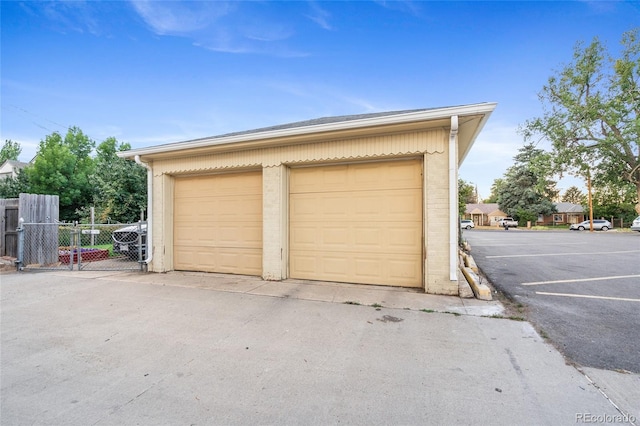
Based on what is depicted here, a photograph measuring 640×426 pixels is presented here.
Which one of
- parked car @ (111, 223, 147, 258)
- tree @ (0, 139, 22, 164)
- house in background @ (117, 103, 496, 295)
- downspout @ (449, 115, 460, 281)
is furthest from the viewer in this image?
tree @ (0, 139, 22, 164)

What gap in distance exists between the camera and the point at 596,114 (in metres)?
23.5

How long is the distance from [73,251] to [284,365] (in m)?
8.81

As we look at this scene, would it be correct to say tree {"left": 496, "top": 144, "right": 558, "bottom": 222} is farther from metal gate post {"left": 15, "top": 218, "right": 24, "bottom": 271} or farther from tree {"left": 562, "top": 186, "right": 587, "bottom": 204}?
metal gate post {"left": 15, "top": 218, "right": 24, "bottom": 271}

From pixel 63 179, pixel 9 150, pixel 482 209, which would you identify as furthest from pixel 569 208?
pixel 9 150

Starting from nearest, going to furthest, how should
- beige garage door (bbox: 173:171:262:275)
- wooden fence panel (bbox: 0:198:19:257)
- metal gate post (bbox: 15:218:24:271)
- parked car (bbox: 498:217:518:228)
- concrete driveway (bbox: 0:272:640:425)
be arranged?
concrete driveway (bbox: 0:272:640:425) → beige garage door (bbox: 173:171:262:275) → metal gate post (bbox: 15:218:24:271) → wooden fence panel (bbox: 0:198:19:257) → parked car (bbox: 498:217:518:228)

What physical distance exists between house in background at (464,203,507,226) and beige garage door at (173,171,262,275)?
1933 inches

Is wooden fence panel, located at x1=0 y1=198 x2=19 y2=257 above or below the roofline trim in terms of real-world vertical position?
below

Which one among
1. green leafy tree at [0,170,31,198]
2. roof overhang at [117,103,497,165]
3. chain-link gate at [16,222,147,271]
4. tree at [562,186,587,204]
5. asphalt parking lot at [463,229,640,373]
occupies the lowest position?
asphalt parking lot at [463,229,640,373]

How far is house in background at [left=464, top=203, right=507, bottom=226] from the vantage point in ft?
151

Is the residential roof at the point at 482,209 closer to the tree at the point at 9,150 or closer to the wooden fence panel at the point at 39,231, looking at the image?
the wooden fence panel at the point at 39,231

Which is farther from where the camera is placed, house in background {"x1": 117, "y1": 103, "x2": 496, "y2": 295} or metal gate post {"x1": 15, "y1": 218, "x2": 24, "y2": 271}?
metal gate post {"x1": 15, "y1": 218, "x2": 24, "y2": 271}

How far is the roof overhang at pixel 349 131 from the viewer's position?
4578 millimetres

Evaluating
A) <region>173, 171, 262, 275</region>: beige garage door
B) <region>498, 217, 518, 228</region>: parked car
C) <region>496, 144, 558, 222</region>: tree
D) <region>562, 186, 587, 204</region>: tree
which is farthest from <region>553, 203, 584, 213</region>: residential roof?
<region>173, 171, 262, 275</region>: beige garage door

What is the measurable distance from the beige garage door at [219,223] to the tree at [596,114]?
2941 cm
